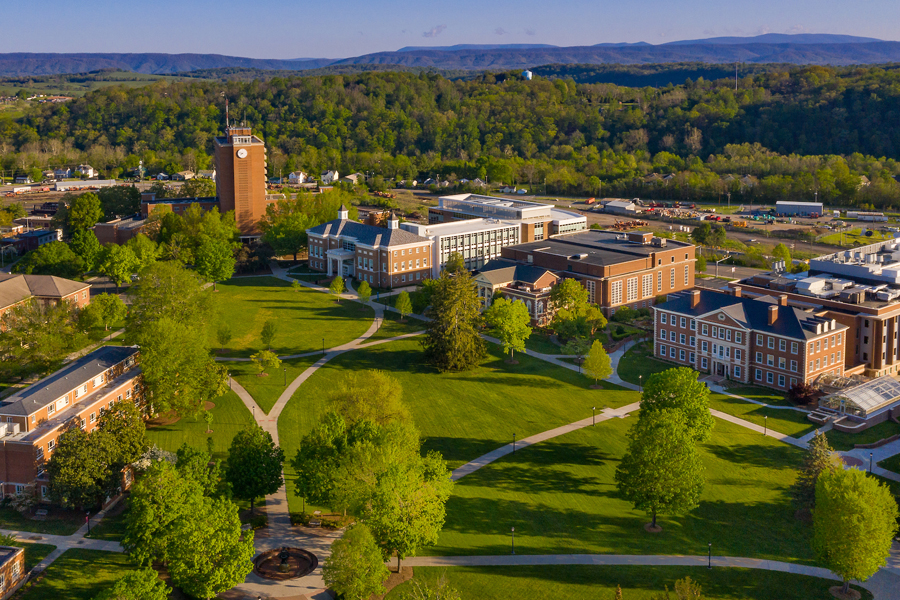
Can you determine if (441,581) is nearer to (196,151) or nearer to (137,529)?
(137,529)

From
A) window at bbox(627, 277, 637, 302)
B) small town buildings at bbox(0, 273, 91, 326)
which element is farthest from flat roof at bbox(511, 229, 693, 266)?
small town buildings at bbox(0, 273, 91, 326)

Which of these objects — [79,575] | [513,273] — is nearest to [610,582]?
[79,575]

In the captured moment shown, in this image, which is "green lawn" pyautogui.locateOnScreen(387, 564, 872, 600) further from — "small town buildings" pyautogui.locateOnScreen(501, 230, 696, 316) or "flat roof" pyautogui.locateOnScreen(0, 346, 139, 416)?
"small town buildings" pyautogui.locateOnScreen(501, 230, 696, 316)

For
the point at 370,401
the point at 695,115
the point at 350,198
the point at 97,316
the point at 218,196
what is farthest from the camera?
the point at 695,115

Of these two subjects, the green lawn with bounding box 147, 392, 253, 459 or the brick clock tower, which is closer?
the green lawn with bounding box 147, 392, 253, 459

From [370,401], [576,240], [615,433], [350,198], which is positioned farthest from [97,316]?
[350,198]
